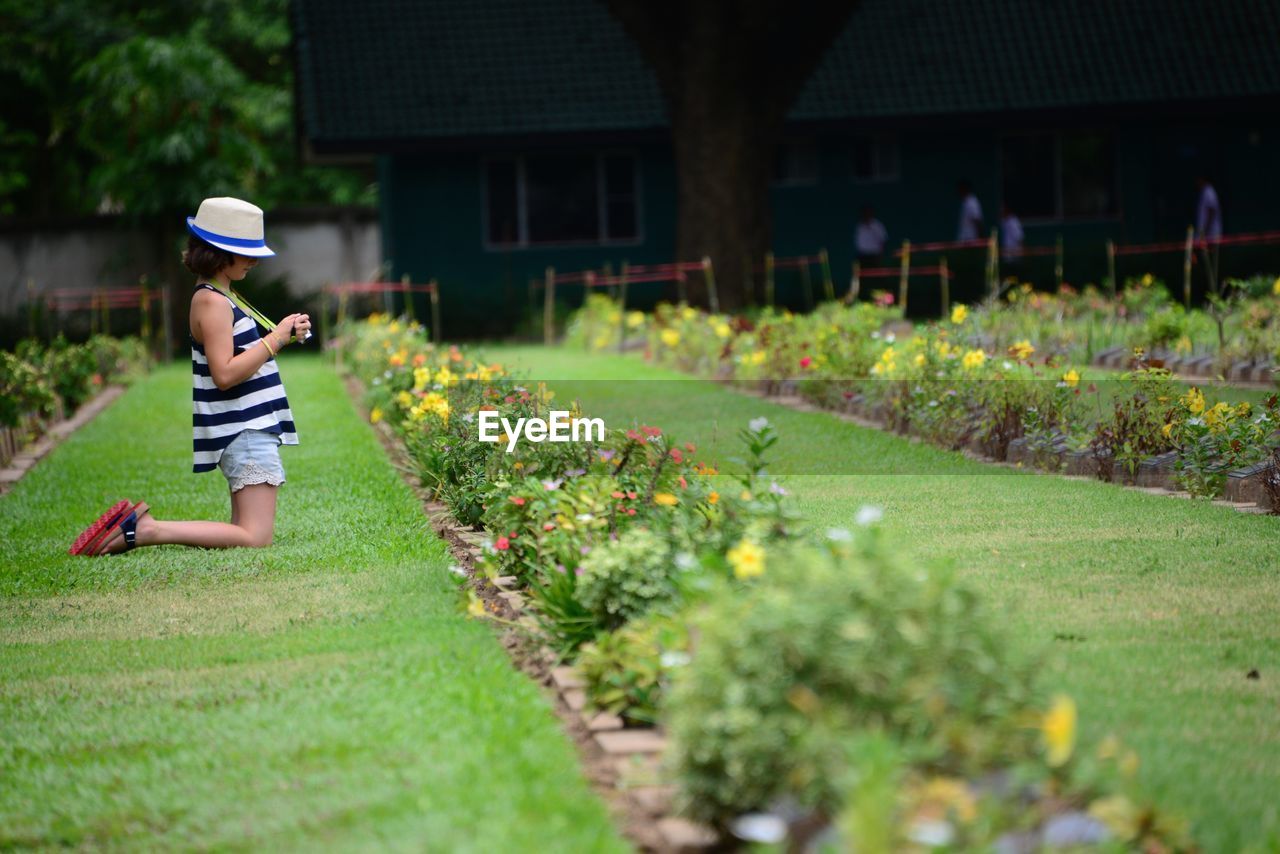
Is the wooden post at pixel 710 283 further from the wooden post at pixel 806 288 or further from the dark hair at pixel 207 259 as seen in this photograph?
the dark hair at pixel 207 259

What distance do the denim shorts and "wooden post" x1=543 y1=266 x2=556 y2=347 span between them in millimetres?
16259

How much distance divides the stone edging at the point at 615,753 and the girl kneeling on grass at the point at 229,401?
171 cm

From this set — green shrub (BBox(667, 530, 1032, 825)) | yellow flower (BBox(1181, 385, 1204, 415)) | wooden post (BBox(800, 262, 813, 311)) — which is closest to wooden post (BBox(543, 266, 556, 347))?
wooden post (BBox(800, 262, 813, 311))

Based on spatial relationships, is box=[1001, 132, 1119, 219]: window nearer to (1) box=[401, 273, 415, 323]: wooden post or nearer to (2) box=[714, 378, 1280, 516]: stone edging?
(1) box=[401, 273, 415, 323]: wooden post

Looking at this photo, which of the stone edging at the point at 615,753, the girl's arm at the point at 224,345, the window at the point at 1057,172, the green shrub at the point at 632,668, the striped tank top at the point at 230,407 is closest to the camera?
the stone edging at the point at 615,753

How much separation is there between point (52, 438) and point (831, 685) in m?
11.4

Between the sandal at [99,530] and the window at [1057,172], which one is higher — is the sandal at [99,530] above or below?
below

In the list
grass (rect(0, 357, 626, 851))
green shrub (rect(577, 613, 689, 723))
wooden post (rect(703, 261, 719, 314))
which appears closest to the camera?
grass (rect(0, 357, 626, 851))

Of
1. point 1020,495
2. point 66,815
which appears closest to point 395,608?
point 66,815

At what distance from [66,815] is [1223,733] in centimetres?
302

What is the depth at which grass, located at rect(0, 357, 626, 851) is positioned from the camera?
412 cm

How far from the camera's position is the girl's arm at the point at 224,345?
7660 mm

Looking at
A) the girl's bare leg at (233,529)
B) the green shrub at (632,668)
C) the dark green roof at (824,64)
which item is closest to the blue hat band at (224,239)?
the girl's bare leg at (233,529)

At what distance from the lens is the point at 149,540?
25.2ft
